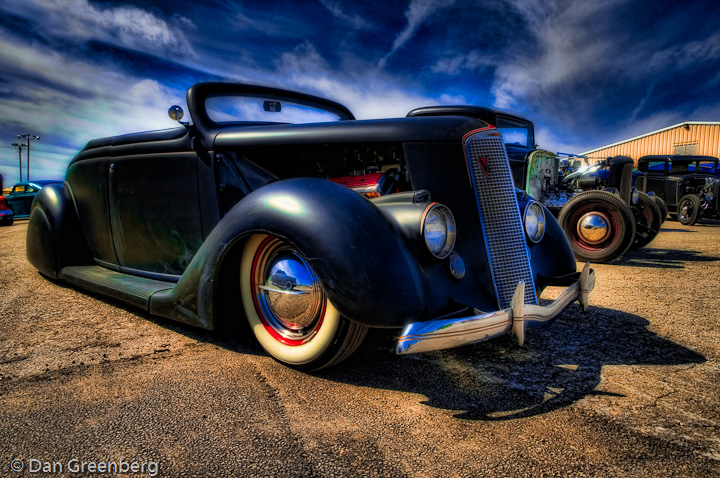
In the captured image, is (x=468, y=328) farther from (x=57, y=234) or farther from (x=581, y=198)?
(x=581, y=198)

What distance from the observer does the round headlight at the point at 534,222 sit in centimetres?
249

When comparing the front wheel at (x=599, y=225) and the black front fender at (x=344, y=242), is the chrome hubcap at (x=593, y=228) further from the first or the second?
the black front fender at (x=344, y=242)

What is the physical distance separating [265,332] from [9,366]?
4.28 feet

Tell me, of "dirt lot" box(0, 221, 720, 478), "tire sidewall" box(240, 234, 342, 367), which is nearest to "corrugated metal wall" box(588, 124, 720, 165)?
"dirt lot" box(0, 221, 720, 478)

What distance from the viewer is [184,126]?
282cm

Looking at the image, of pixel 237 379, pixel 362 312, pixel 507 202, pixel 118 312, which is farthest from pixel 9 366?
pixel 507 202

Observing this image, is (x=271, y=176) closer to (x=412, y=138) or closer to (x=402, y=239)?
(x=412, y=138)

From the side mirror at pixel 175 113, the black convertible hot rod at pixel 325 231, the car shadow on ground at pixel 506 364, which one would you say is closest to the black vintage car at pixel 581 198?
the black convertible hot rod at pixel 325 231

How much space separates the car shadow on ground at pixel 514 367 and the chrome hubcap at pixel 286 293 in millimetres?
277

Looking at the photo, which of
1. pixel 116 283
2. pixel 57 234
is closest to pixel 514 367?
pixel 116 283

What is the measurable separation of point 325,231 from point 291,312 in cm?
51

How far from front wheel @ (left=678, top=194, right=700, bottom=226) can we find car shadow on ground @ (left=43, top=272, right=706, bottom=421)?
11162 mm

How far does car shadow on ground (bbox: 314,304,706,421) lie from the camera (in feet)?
5.80

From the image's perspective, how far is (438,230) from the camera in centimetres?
191
